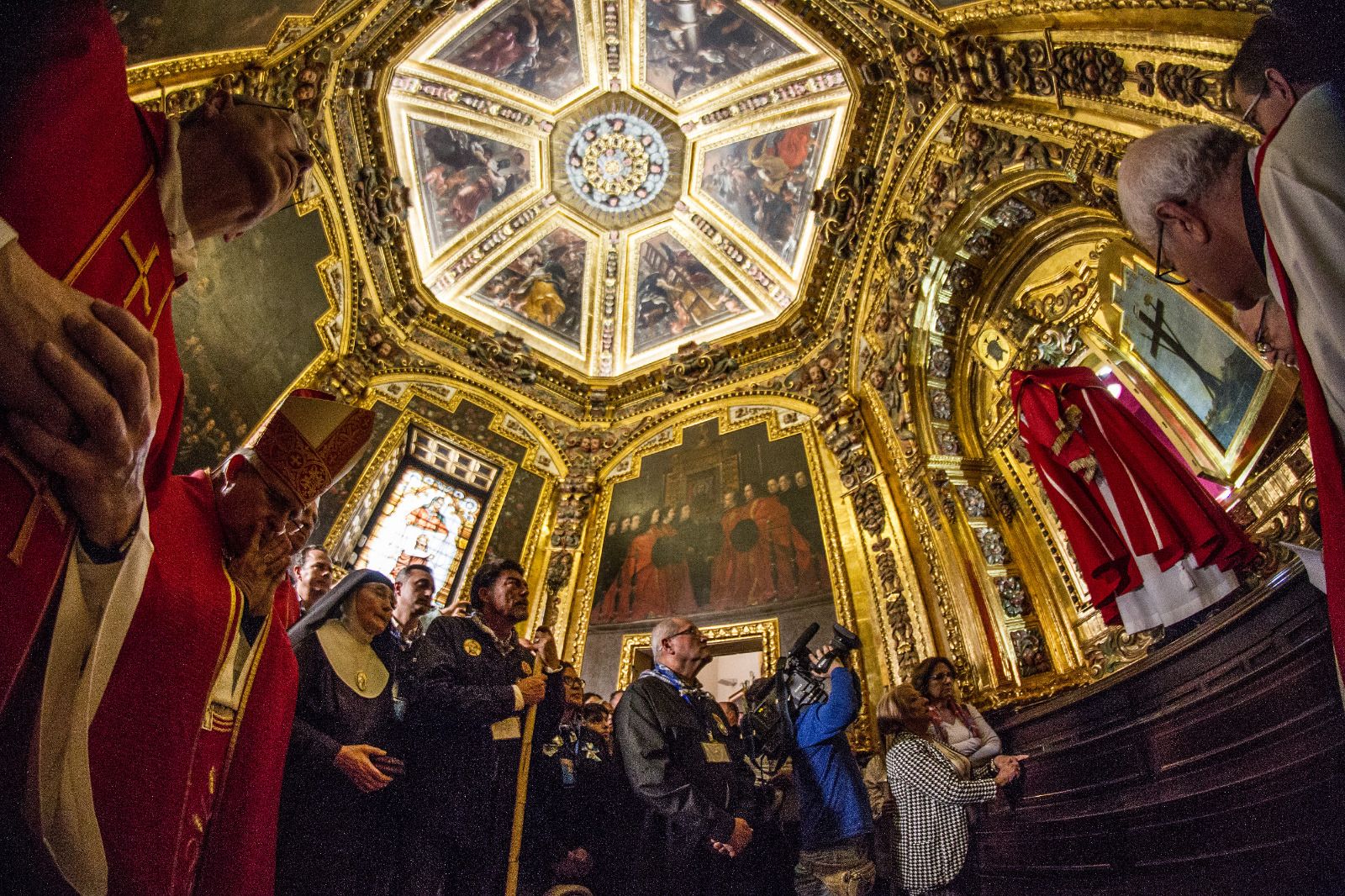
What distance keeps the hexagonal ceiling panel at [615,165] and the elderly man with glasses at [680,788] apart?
823 cm

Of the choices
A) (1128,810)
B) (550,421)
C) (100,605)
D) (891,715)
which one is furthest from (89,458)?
(550,421)

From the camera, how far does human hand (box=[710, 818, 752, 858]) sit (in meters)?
3.43

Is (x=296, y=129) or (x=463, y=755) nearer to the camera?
(x=296, y=129)

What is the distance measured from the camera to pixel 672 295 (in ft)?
39.7

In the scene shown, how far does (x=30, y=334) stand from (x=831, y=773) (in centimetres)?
399

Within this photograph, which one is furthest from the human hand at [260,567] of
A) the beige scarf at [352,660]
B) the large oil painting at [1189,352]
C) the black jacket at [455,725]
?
the large oil painting at [1189,352]

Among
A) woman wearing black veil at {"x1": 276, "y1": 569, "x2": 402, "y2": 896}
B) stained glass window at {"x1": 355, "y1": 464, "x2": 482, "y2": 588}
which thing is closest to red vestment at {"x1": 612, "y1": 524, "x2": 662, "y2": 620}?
stained glass window at {"x1": 355, "y1": 464, "x2": 482, "y2": 588}

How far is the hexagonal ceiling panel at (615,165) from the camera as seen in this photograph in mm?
9797

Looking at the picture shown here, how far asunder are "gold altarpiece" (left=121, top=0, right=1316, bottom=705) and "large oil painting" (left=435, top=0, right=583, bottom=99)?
300 millimetres

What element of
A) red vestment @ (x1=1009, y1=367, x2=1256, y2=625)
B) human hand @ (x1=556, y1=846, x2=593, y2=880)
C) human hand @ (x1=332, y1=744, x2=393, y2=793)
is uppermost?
red vestment @ (x1=1009, y1=367, x2=1256, y2=625)

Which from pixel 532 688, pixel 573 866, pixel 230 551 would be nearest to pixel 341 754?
pixel 532 688

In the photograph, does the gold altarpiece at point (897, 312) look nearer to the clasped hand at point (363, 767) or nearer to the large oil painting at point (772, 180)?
the large oil painting at point (772, 180)

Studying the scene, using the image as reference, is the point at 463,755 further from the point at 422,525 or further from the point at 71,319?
the point at 422,525

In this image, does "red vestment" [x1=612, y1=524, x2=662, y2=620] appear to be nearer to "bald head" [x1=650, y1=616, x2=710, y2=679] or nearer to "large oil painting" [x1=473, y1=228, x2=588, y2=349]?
"large oil painting" [x1=473, y1=228, x2=588, y2=349]
